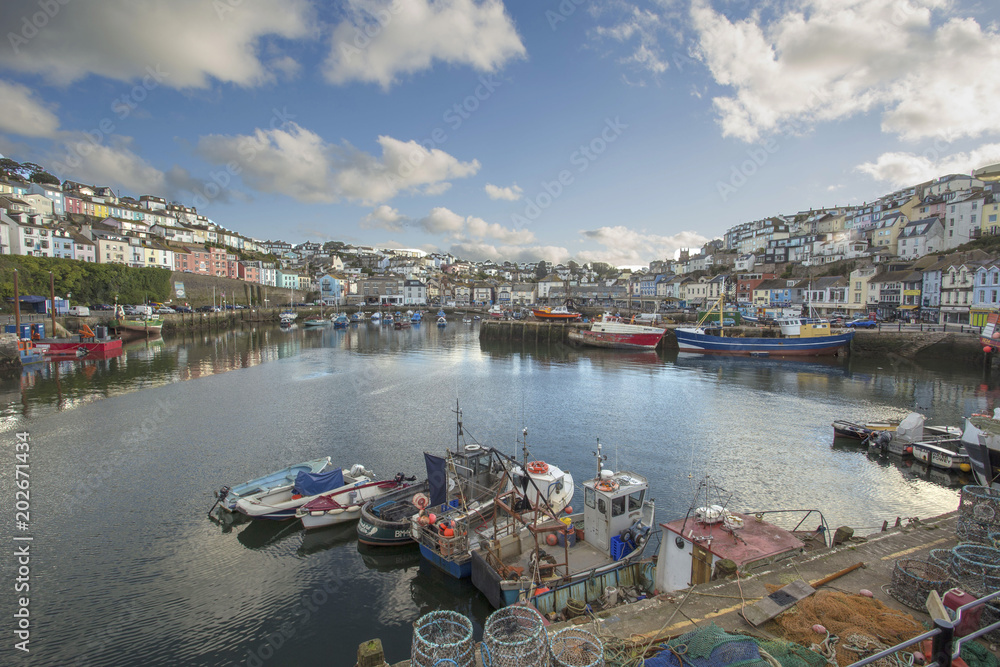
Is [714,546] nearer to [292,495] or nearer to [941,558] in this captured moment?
[941,558]

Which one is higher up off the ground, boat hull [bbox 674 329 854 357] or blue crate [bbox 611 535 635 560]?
boat hull [bbox 674 329 854 357]

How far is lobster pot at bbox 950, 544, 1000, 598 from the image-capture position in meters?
5.14

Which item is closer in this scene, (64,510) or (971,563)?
(971,563)

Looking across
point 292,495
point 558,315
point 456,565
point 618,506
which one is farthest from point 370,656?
point 558,315

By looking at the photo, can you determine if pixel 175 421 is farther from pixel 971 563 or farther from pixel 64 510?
pixel 971 563

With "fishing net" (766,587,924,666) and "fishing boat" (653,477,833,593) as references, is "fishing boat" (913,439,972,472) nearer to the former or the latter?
"fishing boat" (653,477,833,593)

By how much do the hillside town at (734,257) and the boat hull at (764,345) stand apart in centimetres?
1271

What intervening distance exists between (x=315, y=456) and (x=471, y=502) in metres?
8.39

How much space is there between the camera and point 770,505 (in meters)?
12.8

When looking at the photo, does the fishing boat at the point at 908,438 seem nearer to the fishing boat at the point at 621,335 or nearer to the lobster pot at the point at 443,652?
the lobster pot at the point at 443,652

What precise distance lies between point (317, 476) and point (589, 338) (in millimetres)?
42082

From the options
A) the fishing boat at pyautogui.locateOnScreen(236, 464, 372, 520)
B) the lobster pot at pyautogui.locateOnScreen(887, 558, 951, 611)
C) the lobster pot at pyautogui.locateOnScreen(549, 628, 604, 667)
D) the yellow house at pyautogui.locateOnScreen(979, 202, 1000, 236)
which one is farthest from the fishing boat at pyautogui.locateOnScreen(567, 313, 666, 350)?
the lobster pot at pyautogui.locateOnScreen(549, 628, 604, 667)

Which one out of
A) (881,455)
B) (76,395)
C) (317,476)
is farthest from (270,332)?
(881,455)

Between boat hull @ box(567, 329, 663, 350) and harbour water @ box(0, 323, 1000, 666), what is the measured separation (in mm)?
10146
